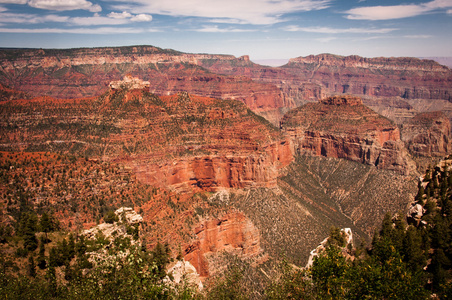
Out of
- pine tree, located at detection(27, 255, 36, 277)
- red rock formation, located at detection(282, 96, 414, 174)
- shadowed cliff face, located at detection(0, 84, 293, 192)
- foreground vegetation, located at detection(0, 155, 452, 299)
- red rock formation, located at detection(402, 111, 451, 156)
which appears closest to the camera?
foreground vegetation, located at detection(0, 155, 452, 299)

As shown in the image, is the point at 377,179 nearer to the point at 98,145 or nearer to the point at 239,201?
the point at 239,201

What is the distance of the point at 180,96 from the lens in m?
93.6

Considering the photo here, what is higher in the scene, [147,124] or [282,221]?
[147,124]

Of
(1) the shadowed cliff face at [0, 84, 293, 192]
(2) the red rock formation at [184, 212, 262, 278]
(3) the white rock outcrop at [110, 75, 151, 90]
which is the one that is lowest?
(2) the red rock formation at [184, 212, 262, 278]

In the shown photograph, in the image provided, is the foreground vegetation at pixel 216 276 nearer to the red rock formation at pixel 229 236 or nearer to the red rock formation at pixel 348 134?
the red rock formation at pixel 229 236

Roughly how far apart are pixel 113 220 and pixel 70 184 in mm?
13199

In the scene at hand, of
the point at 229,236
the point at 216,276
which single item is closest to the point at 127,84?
the point at 229,236

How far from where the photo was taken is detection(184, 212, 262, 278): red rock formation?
52.3 m

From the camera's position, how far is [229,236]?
55.5m

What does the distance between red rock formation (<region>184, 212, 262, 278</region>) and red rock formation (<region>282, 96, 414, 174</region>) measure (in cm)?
6233

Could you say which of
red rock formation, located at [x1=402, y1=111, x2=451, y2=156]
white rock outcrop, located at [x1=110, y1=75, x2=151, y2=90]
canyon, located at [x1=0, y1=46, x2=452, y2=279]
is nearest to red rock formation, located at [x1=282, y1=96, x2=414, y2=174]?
canyon, located at [x1=0, y1=46, x2=452, y2=279]

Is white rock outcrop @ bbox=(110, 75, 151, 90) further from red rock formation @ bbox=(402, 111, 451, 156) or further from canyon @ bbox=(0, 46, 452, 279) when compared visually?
red rock formation @ bbox=(402, 111, 451, 156)

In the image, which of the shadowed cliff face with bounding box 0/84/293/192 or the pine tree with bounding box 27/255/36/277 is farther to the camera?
the shadowed cliff face with bounding box 0/84/293/192

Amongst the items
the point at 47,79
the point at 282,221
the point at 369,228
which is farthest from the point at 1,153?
the point at 47,79
